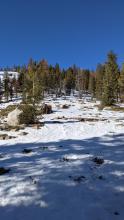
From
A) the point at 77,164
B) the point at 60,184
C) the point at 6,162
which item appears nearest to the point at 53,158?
the point at 77,164

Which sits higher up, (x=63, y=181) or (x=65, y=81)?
(x=65, y=81)

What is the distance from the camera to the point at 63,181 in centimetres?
1062

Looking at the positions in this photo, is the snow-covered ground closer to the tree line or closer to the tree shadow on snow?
the tree shadow on snow

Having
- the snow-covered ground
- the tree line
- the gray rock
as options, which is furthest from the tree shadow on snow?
the tree line

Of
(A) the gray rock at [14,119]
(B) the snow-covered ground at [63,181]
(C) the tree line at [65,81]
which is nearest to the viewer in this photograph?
(B) the snow-covered ground at [63,181]

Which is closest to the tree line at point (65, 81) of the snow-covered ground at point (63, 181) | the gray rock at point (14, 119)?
the gray rock at point (14, 119)

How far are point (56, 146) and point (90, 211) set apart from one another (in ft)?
26.4

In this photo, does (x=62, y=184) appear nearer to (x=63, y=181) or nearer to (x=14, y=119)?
(x=63, y=181)

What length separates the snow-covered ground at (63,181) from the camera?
8.36 m

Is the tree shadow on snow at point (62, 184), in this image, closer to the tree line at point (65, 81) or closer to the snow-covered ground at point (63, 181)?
the snow-covered ground at point (63, 181)

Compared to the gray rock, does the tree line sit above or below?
above

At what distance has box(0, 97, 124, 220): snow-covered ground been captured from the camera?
8359 mm

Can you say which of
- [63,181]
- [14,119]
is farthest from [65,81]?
[63,181]

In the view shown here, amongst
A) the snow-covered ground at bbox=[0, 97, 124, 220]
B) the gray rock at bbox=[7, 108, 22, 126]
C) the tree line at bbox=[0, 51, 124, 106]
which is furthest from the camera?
the tree line at bbox=[0, 51, 124, 106]
